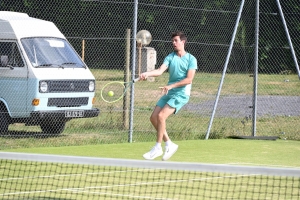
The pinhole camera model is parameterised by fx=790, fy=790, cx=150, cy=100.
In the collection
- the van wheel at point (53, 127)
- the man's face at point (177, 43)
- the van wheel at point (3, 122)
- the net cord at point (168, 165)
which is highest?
the man's face at point (177, 43)

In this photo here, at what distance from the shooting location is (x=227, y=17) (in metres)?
18.9

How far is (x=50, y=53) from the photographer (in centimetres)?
1385

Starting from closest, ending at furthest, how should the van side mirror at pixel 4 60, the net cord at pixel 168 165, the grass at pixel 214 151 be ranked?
the net cord at pixel 168 165, the grass at pixel 214 151, the van side mirror at pixel 4 60

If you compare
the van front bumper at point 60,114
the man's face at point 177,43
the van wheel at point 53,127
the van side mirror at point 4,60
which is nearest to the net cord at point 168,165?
the man's face at point 177,43

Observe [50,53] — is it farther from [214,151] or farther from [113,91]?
[113,91]

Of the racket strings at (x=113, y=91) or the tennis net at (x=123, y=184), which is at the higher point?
the tennis net at (x=123, y=184)

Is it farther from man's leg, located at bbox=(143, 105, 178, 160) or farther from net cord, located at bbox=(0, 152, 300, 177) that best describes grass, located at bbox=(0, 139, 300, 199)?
net cord, located at bbox=(0, 152, 300, 177)

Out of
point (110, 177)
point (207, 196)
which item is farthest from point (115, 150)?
point (207, 196)

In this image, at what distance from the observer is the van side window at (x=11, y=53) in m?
13.5

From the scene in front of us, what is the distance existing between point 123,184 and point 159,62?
10707 mm

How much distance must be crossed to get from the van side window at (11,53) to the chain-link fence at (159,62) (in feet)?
0.37

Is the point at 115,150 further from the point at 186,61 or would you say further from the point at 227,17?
the point at 227,17

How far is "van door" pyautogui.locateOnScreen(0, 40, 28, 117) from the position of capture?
13.1 meters

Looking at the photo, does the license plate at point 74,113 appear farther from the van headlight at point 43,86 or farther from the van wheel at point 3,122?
the van wheel at point 3,122
